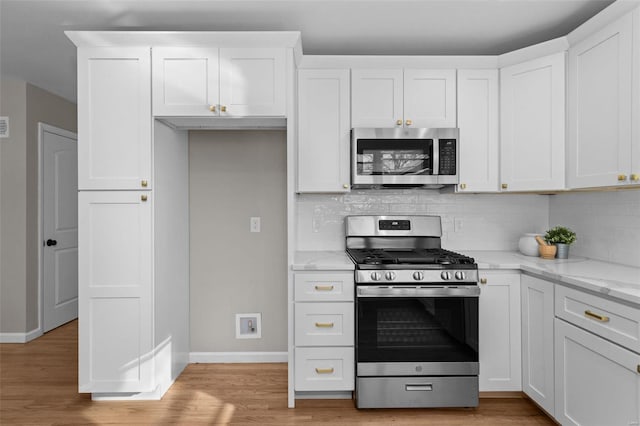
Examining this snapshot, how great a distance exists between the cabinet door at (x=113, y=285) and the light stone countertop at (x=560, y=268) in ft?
3.32

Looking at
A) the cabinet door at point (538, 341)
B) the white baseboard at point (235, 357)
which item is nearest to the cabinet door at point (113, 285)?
the white baseboard at point (235, 357)

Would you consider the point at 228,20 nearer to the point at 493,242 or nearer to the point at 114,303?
the point at 114,303

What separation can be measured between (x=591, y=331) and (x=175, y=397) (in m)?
2.51

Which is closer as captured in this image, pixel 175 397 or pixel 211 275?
pixel 175 397

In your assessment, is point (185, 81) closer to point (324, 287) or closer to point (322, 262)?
point (322, 262)

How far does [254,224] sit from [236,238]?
0.63ft

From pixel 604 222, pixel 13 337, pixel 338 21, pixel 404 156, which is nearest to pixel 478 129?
pixel 404 156

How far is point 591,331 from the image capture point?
1808 mm

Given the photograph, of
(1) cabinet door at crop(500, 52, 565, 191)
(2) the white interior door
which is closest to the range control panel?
(1) cabinet door at crop(500, 52, 565, 191)

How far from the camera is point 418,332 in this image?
2.34 metres

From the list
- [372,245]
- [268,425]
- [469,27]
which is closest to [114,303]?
[268,425]

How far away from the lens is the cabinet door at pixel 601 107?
200cm

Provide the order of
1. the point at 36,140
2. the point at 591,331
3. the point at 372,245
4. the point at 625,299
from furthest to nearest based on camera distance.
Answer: the point at 36,140
the point at 372,245
the point at 591,331
the point at 625,299

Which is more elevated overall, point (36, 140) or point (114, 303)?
point (36, 140)
